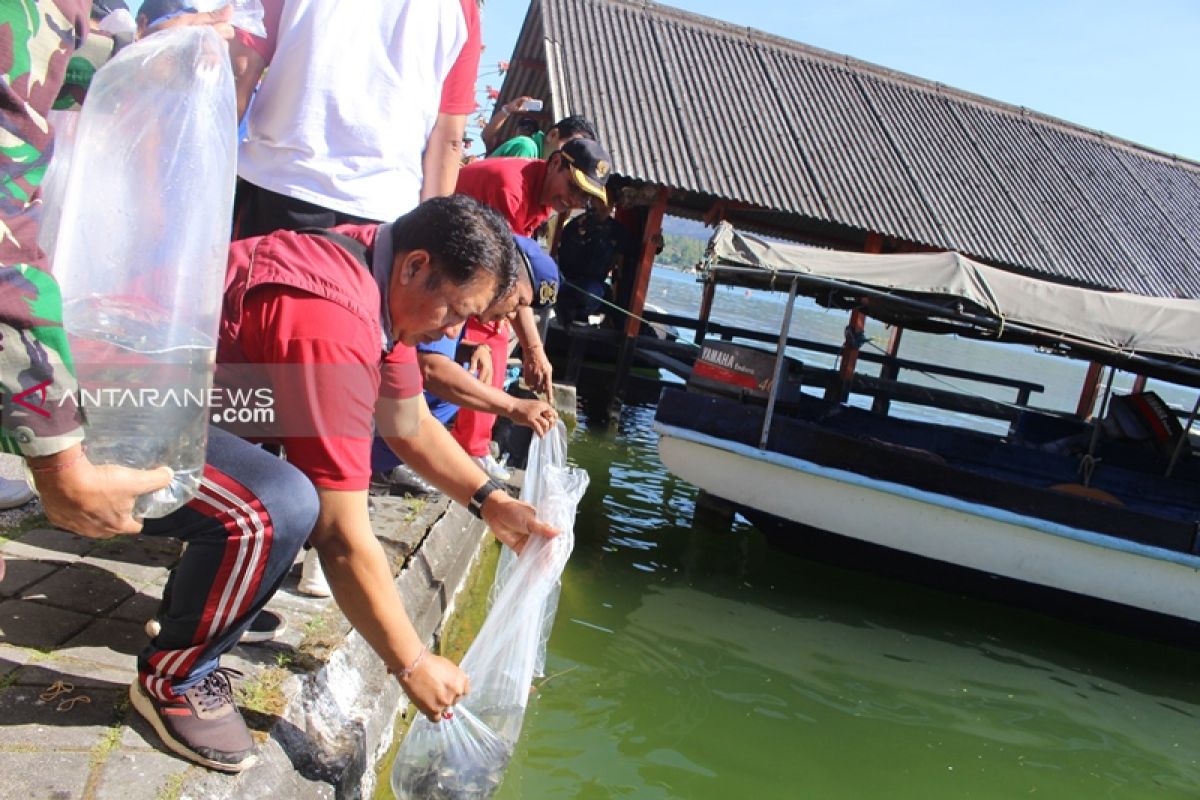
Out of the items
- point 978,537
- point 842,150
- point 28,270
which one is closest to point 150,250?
point 28,270

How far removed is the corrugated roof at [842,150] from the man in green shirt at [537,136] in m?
3.45

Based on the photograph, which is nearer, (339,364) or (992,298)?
(339,364)

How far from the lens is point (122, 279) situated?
1.81 m

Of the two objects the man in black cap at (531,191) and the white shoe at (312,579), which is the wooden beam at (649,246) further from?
the white shoe at (312,579)

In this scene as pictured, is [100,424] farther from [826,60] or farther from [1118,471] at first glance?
[826,60]

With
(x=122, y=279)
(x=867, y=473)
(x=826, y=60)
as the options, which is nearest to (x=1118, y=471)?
(x=867, y=473)

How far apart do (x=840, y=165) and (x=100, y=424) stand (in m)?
12.4

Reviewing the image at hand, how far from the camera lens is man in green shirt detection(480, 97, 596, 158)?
474 cm

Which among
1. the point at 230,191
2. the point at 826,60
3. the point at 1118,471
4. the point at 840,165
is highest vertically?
the point at 826,60

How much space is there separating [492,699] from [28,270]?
1730 millimetres

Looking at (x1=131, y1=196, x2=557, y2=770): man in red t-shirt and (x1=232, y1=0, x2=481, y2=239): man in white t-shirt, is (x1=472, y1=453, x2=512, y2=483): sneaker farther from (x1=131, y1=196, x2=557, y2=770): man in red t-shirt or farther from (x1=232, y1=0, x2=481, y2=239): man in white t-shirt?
(x1=131, y1=196, x2=557, y2=770): man in red t-shirt

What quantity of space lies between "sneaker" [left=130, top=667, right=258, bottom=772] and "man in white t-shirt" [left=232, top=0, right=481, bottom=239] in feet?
4.69

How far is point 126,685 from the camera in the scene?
2084mm

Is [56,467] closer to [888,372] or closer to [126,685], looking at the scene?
[126,685]
